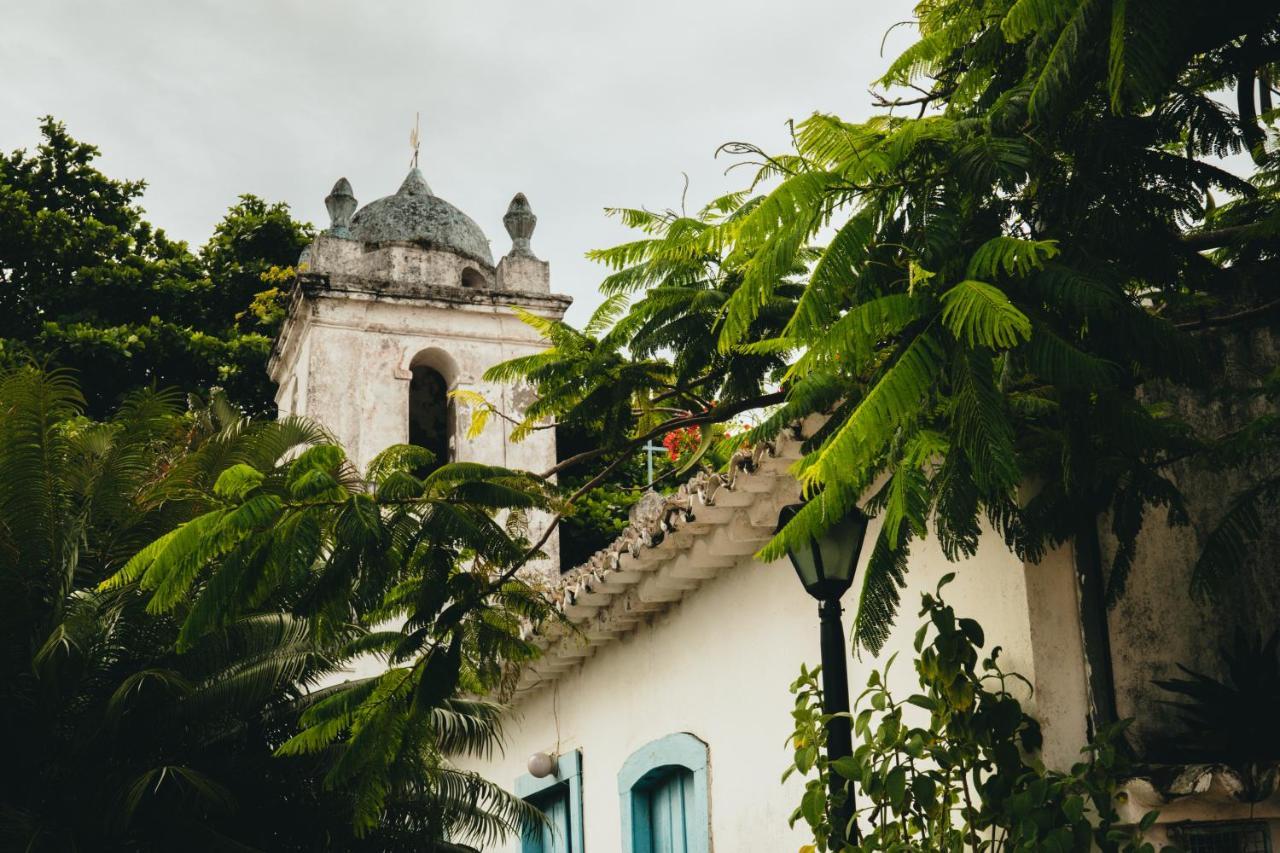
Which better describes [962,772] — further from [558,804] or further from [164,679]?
[558,804]

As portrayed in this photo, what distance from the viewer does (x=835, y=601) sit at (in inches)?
219

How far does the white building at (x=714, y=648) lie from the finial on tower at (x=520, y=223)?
7.71ft

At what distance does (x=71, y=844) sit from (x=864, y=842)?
5488mm

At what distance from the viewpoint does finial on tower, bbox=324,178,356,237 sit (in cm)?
1778

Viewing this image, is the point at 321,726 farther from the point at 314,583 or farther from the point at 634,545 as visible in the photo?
the point at 634,545

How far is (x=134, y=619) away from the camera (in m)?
9.59

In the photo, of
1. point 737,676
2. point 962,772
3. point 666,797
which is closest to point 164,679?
point 666,797

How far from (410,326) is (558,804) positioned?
25.7 feet

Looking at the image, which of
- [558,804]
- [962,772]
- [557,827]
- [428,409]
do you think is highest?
[428,409]

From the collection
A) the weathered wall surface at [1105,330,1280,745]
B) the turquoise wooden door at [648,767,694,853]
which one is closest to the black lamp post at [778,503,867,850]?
the weathered wall surface at [1105,330,1280,745]

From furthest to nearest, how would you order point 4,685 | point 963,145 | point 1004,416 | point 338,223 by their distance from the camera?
point 338,223
point 4,685
point 963,145
point 1004,416

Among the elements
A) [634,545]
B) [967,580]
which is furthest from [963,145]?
[634,545]

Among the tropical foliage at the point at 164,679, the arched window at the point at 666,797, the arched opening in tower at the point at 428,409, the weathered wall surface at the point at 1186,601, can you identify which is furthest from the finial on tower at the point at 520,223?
the weathered wall surface at the point at 1186,601

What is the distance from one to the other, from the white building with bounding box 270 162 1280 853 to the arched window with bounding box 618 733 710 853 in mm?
16
